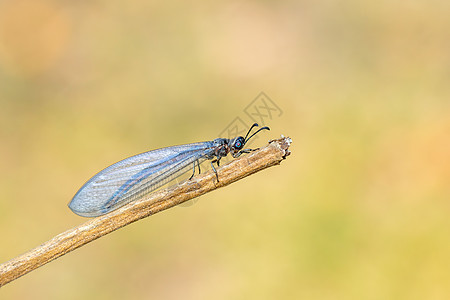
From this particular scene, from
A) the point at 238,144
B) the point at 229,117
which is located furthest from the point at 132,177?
the point at 229,117

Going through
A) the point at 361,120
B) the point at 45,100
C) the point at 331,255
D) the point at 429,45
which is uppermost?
the point at 45,100

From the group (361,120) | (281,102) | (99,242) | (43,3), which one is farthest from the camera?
(43,3)

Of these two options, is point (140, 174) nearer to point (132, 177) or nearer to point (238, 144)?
point (132, 177)

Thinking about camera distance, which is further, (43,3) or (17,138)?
(43,3)

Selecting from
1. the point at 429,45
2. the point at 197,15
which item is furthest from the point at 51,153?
the point at 429,45

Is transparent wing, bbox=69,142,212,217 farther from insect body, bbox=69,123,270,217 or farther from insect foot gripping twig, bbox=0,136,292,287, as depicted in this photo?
insect foot gripping twig, bbox=0,136,292,287

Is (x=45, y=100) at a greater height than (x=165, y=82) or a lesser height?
greater

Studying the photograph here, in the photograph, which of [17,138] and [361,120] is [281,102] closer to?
[361,120]
